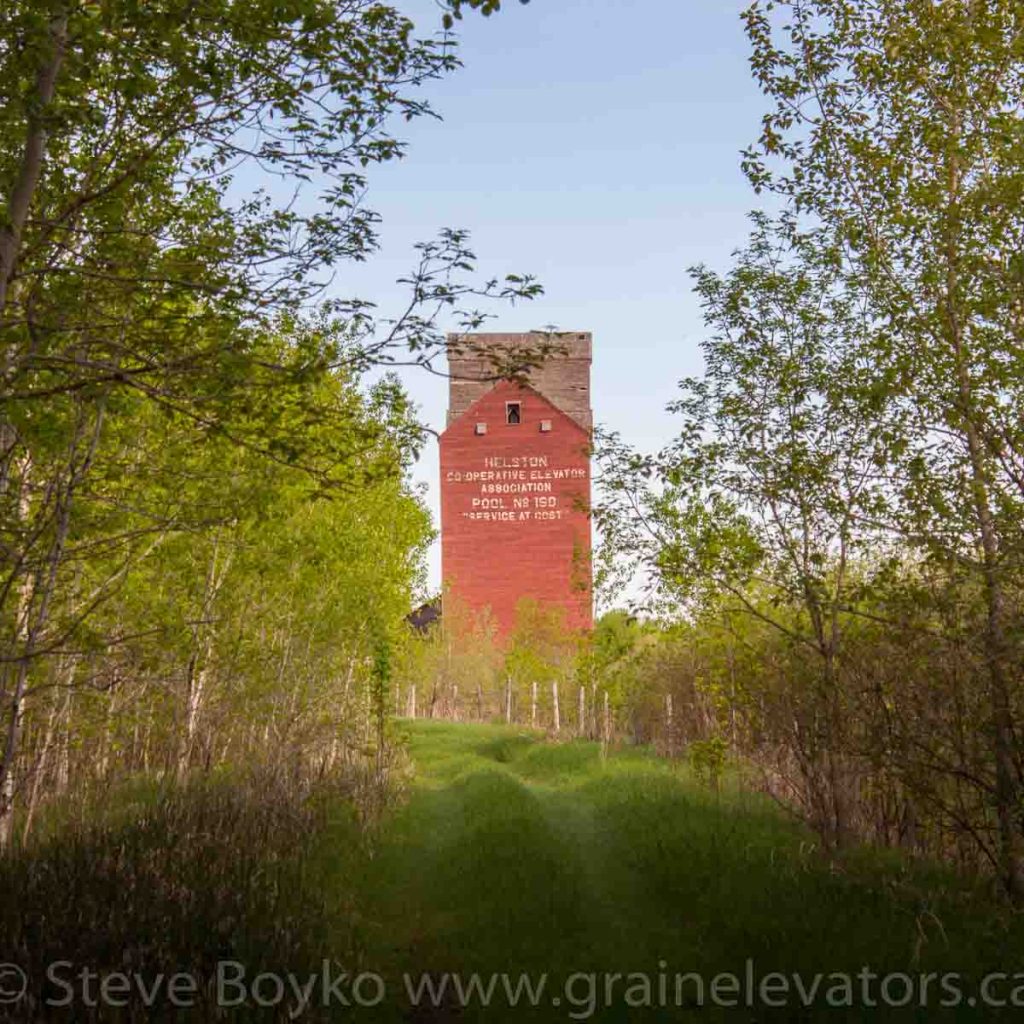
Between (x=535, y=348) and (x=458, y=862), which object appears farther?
(x=458, y=862)

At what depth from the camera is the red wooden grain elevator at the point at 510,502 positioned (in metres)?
50.6

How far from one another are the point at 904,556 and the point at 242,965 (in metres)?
7.15

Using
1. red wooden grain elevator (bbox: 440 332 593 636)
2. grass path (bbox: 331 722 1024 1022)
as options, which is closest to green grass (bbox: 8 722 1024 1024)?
grass path (bbox: 331 722 1024 1022)

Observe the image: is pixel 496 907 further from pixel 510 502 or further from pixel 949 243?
pixel 510 502

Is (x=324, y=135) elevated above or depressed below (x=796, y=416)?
above

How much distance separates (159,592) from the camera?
12.8 m

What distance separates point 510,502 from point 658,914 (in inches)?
1682

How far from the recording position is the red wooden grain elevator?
166 ft

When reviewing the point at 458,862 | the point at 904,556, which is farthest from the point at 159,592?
the point at 904,556

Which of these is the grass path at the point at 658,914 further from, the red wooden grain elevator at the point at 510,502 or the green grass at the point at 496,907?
the red wooden grain elevator at the point at 510,502

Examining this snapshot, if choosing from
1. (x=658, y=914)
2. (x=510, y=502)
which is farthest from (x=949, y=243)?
(x=510, y=502)

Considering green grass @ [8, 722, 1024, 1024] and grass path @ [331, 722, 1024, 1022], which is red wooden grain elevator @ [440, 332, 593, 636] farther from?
green grass @ [8, 722, 1024, 1024]

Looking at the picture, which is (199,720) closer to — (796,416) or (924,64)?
(796,416)

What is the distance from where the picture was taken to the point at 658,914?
883 cm
